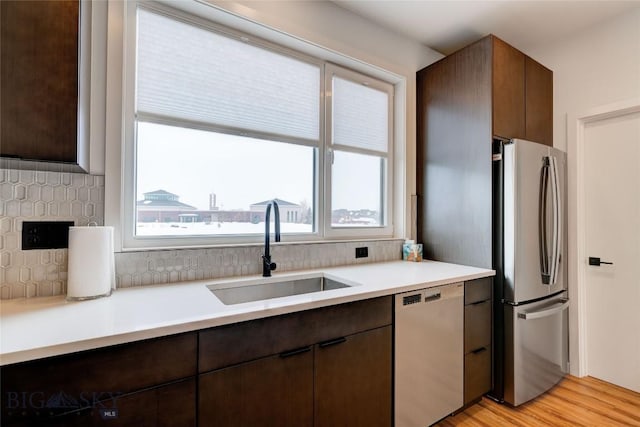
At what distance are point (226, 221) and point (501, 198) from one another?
1.89 m

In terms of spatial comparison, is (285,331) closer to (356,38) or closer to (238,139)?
(238,139)

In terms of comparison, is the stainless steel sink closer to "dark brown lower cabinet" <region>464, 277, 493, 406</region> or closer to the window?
the window

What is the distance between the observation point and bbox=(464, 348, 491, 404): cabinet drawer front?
1918mm

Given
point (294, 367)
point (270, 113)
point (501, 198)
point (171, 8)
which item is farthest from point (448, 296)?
point (171, 8)

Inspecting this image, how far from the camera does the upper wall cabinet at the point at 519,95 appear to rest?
6.93ft

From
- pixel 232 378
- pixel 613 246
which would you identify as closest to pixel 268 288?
pixel 232 378

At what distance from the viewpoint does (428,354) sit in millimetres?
1725

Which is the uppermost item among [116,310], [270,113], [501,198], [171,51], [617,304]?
[171,51]

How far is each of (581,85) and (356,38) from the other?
1895 mm

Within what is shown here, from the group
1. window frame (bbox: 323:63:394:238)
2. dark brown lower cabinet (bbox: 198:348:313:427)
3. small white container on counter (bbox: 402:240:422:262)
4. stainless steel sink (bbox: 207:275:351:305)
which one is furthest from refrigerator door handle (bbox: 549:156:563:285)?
dark brown lower cabinet (bbox: 198:348:313:427)

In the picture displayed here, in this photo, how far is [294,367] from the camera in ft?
4.15

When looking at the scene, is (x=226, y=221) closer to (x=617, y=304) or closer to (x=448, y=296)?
(x=448, y=296)

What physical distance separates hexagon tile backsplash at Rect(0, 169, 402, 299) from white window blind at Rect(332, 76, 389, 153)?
1230 millimetres

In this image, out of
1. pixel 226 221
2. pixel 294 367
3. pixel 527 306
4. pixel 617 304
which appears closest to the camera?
pixel 294 367
